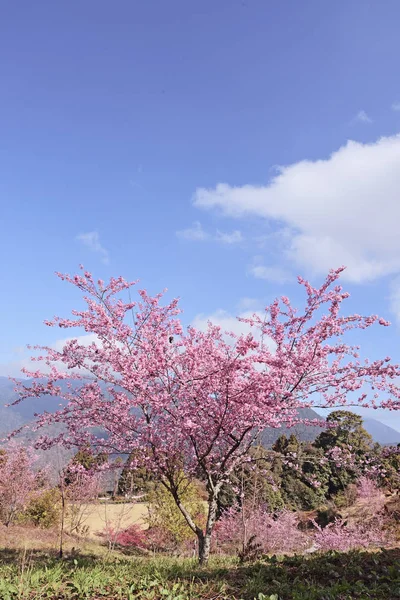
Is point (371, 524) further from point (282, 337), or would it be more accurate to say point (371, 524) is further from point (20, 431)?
point (20, 431)

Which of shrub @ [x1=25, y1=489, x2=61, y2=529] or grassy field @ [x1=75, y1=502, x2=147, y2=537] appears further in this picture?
grassy field @ [x1=75, y1=502, x2=147, y2=537]

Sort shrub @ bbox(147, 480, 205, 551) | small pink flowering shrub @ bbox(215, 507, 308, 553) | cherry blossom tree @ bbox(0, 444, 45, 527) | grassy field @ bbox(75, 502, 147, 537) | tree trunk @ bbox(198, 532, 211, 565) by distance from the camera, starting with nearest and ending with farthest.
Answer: tree trunk @ bbox(198, 532, 211, 565) < small pink flowering shrub @ bbox(215, 507, 308, 553) < shrub @ bbox(147, 480, 205, 551) < cherry blossom tree @ bbox(0, 444, 45, 527) < grassy field @ bbox(75, 502, 147, 537)

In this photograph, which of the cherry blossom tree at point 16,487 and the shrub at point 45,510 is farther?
the shrub at point 45,510

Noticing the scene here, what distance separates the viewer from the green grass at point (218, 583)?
4.88 m

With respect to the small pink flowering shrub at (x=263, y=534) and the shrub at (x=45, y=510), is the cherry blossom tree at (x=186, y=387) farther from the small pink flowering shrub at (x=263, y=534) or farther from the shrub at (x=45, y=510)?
the shrub at (x=45, y=510)

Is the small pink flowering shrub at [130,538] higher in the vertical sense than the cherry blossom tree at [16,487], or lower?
lower

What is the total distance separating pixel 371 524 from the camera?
17.0m

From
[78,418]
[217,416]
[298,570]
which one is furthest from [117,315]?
[298,570]

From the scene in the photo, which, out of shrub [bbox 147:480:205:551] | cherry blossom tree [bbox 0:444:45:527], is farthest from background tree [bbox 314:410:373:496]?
cherry blossom tree [bbox 0:444:45:527]

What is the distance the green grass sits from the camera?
4883 millimetres

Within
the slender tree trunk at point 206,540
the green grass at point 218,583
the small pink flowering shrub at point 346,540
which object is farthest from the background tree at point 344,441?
the green grass at point 218,583

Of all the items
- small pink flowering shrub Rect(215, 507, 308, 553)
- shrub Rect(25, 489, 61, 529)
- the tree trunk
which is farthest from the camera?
shrub Rect(25, 489, 61, 529)

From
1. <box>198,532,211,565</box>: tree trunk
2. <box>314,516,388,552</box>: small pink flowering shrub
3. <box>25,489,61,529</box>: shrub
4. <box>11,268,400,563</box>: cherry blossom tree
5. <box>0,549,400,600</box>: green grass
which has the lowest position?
<box>25,489,61,529</box>: shrub

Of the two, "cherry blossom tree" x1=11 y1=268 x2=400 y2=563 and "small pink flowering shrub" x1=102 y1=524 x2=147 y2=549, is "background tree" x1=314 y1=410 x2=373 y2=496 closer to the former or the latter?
"small pink flowering shrub" x1=102 y1=524 x2=147 y2=549
